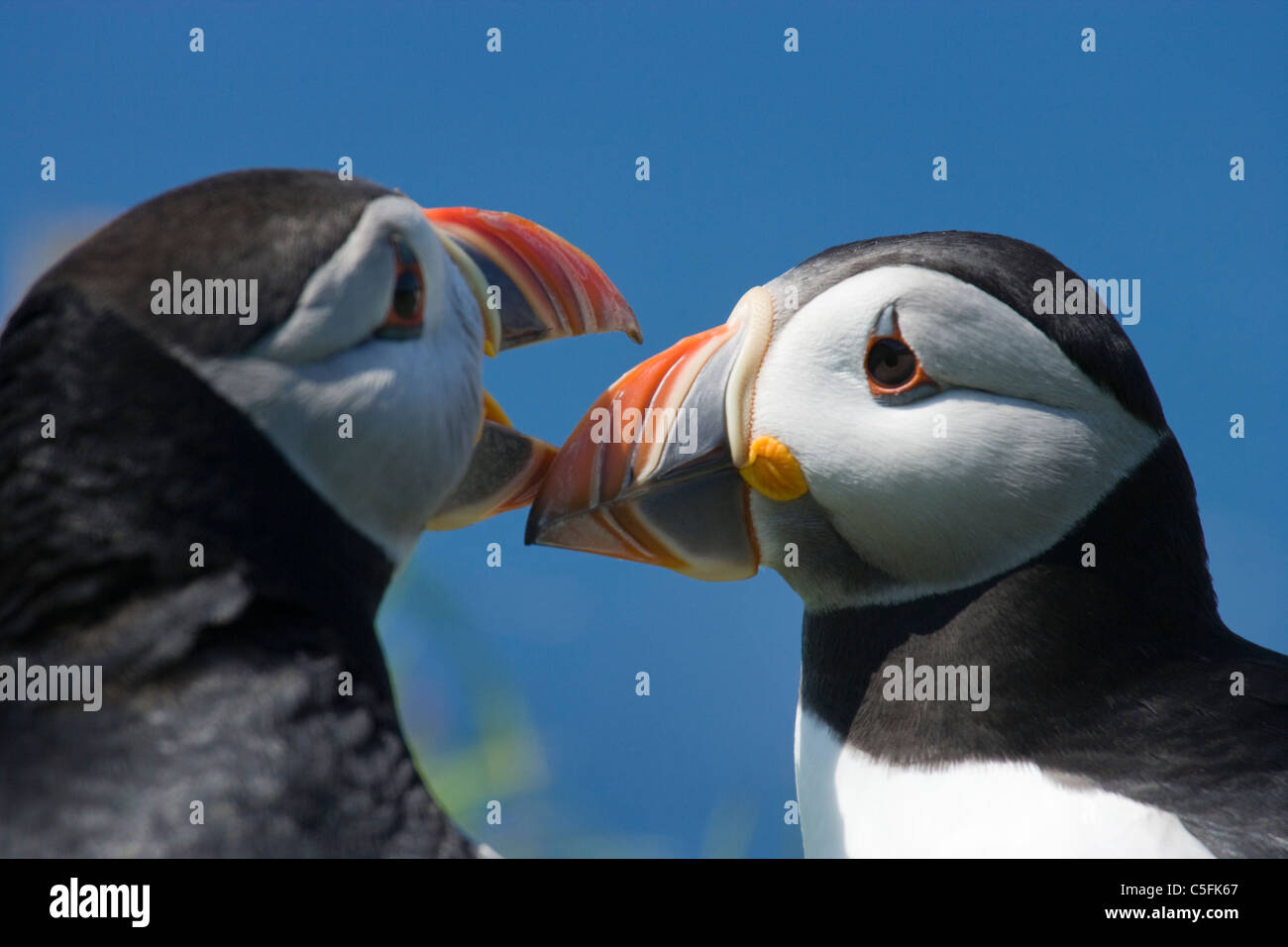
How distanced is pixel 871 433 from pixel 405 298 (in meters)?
1.15

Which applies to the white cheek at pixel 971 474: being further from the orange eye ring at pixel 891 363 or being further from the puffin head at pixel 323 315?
the puffin head at pixel 323 315

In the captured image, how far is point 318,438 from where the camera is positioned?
2314mm

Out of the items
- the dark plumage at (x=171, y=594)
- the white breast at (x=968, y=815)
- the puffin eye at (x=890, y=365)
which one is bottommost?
the white breast at (x=968, y=815)

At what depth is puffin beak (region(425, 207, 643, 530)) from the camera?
2891mm

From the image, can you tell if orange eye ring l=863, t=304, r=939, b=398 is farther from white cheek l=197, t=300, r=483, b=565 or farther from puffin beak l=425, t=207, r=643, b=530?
white cheek l=197, t=300, r=483, b=565

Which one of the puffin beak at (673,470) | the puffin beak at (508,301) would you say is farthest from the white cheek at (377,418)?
the puffin beak at (673,470)

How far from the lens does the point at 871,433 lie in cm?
308

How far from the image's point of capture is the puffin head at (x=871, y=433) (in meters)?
3.01

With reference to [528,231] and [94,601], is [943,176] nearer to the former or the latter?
[528,231]

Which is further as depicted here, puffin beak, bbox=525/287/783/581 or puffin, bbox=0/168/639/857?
puffin beak, bbox=525/287/783/581

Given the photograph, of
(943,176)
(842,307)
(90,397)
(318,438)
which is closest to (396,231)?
(318,438)

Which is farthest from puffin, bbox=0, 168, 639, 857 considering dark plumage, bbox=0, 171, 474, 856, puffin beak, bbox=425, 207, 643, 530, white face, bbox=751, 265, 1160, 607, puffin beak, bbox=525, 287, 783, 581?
→ white face, bbox=751, 265, 1160, 607

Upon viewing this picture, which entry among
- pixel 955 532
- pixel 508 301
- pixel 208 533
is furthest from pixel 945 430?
pixel 208 533

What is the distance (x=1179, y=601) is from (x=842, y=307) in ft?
3.36
